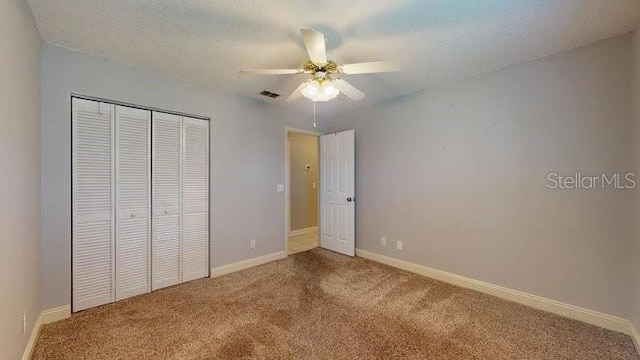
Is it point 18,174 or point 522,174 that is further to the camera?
point 522,174

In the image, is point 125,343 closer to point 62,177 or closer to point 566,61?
point 62,177

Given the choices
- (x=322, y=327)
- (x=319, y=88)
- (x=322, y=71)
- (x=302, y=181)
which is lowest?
(x=322, y=327)

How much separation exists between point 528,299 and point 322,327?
2.01 meters

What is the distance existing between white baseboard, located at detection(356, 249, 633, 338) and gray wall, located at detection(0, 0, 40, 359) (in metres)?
3.50

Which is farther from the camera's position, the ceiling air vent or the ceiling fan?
the ceiling air vent

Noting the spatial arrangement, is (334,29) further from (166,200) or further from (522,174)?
(166,200)

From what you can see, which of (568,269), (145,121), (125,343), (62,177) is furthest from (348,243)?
(62,177)

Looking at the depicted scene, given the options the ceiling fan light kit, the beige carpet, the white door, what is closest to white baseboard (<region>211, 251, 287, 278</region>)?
the beige carpet

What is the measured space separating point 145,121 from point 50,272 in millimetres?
1564

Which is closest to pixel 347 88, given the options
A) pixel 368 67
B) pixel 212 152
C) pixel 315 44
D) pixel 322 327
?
pixel 368 67

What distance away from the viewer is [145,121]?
106 inches

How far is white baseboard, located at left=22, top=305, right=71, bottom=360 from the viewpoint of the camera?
1794 mm

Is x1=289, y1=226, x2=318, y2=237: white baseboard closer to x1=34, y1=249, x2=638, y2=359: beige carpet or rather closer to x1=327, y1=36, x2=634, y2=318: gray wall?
x1=327, y1=36, x2=634, y2=318: gray wall

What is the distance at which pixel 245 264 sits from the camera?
3.46 meters
